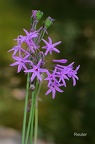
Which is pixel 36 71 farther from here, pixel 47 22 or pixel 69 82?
pixel 69 82

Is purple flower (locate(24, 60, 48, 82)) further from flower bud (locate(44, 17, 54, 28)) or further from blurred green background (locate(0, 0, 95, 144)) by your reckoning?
blurred green background (locate(0, 0, 95, 144))

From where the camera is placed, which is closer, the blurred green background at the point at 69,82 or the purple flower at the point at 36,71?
the purple flower at the point at 36,71

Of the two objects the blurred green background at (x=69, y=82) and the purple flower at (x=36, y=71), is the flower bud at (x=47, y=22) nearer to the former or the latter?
the purple flower at (x=36, y=71)

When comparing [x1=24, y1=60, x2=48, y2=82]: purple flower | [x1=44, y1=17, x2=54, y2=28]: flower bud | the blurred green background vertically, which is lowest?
[x1=24, y1=60, x2=48, y2=82]: purple flower

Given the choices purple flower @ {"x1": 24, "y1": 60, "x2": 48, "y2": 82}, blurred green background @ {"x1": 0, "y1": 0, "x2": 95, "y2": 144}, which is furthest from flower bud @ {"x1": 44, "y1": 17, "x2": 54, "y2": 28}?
blurred green background @ {"x1": 0, "y1": 0, "x2": 95, "y2": 144}

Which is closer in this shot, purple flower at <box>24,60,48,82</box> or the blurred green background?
purple flower at <box>24,60,48,82</box>

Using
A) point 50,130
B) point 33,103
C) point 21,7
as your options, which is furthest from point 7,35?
point 33,103

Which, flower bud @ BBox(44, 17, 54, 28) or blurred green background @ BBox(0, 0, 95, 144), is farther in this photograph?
blurred green background @ BBox(0, 0, 95, 144)

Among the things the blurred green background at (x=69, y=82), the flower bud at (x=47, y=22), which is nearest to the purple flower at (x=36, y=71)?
the flower bud at (x=47, y=22)

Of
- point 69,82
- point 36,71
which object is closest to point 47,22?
point 36,71

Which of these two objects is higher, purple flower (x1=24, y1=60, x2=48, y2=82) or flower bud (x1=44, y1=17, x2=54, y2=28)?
flower bud (x1=44, y1=17, x2=54, y2=28)
